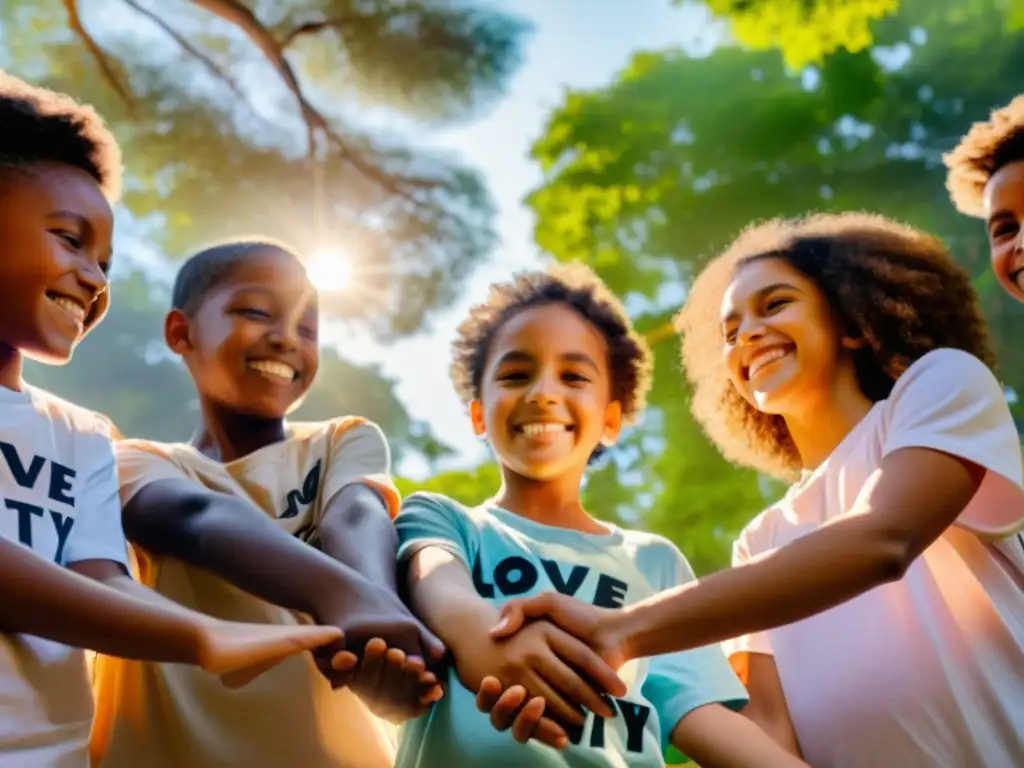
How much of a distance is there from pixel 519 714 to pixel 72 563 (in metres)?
0.56

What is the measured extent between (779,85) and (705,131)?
0.39 meters

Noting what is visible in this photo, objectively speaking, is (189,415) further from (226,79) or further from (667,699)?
(667,699)

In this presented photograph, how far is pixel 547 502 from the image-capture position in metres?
1.51

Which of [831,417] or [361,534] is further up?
[831,417]

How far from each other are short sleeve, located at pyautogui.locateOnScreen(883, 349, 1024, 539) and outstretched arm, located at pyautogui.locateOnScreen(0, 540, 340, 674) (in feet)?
2.47

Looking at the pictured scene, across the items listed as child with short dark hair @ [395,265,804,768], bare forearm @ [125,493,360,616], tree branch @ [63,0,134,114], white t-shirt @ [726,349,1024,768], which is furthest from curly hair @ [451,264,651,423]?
tree branch @ [63,0,134,114]

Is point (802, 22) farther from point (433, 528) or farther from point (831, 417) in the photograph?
point (433, 528)

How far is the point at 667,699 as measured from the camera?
4.41 feet

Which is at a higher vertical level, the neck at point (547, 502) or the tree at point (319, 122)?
the tree at point (319, 122)

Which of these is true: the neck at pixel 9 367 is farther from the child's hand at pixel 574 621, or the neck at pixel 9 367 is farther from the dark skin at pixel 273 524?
the child's hand at pixel 574 621

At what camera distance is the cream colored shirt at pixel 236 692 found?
1291 millimetres

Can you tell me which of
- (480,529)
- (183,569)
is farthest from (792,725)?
(183,569)

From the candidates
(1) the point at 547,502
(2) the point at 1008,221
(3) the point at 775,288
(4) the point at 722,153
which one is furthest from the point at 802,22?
(1) the point at 547,502

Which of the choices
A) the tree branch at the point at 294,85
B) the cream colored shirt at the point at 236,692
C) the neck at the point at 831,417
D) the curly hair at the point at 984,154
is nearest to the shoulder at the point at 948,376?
the neck at the point at 831,417
